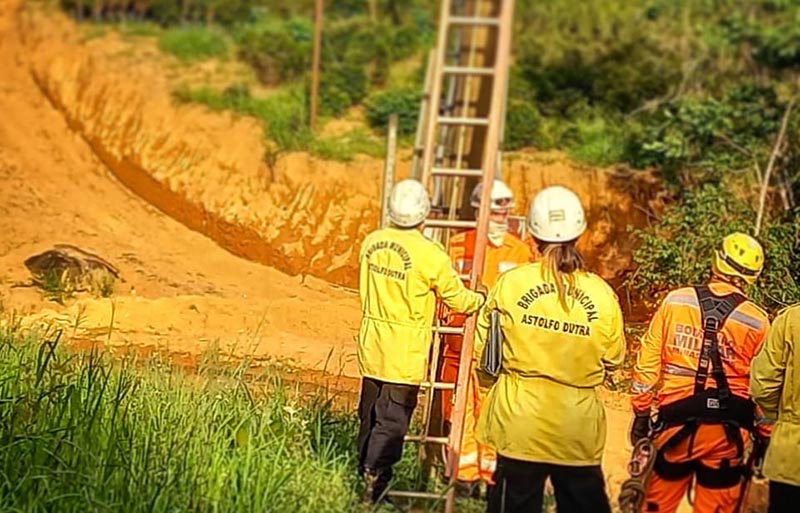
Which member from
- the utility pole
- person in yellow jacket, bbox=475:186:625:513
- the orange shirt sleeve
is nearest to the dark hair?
person in yellow jacket, bbox=475:186:625:513

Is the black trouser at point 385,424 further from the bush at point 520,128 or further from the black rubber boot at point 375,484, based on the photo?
the bush at point 520,128

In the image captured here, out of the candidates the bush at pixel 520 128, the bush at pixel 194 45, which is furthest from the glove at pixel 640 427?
the bush at pixel 194 45

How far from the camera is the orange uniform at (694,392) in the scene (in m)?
5.34

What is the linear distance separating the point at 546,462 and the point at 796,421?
110 cm

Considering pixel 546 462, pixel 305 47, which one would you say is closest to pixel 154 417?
pixel 546 462

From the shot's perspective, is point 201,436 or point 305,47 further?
point 305,47

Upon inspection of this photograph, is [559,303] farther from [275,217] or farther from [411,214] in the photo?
[275,217]

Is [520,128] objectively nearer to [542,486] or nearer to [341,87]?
[341,87]

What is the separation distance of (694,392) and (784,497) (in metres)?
0.59

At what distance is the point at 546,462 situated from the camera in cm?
493

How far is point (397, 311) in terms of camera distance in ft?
18.7

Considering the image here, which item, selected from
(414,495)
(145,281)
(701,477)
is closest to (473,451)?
(414,495)

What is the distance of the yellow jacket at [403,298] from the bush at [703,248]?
2.82 meters

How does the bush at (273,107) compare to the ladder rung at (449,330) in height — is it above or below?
above
